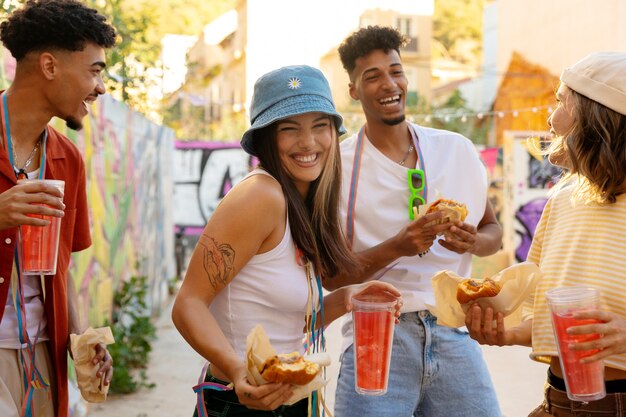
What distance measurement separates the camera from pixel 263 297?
2.89m

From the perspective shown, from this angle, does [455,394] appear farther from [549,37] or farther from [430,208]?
[549,37]

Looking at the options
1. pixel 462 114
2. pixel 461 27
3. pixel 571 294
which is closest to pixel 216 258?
pixel 571 294

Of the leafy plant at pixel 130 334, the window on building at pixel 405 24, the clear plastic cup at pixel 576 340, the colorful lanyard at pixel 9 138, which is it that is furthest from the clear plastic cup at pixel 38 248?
the window on building at pixel 405 24

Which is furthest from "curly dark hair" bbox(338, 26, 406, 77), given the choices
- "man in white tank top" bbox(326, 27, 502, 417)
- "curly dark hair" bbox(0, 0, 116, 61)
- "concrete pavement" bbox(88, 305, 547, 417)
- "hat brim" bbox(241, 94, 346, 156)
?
"concrete pavement" bbox(88, 305, 547, 417)

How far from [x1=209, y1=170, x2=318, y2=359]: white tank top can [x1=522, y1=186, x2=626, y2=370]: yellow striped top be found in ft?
2.72

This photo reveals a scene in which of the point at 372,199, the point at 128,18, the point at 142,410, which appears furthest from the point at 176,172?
the point at 372,199

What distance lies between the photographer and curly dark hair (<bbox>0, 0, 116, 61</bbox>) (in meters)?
3.21

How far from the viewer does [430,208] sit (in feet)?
11.5

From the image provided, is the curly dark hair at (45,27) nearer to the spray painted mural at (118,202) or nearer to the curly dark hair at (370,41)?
the curly dark hair at (370,41)

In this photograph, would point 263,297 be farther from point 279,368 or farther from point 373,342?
point 279,368

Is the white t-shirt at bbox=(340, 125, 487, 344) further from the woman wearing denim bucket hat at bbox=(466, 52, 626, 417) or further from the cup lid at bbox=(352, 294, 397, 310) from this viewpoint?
the woman wearing denim bucket hat at bbox=(466, 52, 626, 417)

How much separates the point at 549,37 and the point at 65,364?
25.0 metres

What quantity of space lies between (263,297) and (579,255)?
1.07m

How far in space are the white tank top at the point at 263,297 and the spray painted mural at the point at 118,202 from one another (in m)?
2.58
